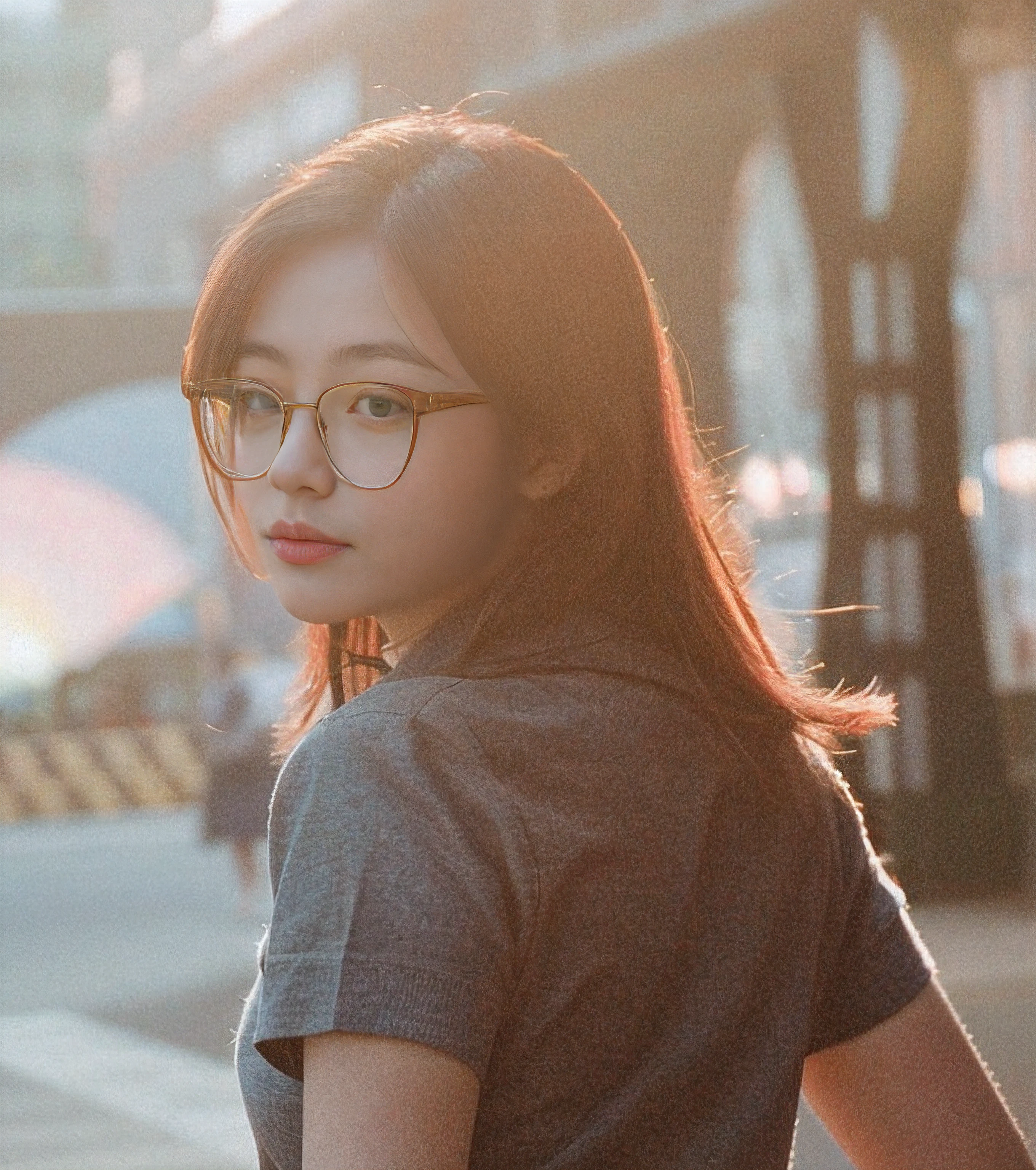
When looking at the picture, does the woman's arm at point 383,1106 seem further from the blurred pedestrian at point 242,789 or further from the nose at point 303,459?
the blurred pedestrian at point 242,789

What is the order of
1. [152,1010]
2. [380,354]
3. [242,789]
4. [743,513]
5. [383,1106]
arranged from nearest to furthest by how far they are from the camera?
1. [383,1106]
2. [380,354]
3. [743,513]
4. [152,1010]
5. [242,789]

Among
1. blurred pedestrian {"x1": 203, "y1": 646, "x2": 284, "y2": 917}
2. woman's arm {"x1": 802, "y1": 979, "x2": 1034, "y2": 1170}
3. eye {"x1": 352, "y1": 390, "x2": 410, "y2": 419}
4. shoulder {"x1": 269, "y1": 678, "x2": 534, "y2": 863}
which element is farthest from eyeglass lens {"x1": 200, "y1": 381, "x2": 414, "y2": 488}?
blurred pedestrian {"x1": 203, "y1": 646, "x2": 284, "y2": 917}

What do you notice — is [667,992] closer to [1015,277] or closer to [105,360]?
[105,360]

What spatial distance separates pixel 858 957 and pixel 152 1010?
5.18 metres

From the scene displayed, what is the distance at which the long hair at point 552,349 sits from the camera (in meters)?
0.90

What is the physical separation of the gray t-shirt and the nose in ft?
0.33

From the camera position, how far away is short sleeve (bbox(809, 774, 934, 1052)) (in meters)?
0.98

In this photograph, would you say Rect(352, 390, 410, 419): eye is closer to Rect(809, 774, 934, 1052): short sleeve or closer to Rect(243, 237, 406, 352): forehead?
Rect(243, 237, 406, 352): forehead

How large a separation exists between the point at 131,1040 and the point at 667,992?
4.92 m

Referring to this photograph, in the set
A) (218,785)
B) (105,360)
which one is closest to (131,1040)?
(218,785)

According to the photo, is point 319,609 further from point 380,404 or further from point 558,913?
point 558,913

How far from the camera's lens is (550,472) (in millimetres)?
929

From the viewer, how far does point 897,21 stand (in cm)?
728

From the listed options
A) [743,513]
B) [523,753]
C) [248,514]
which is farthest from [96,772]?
[523,753]
